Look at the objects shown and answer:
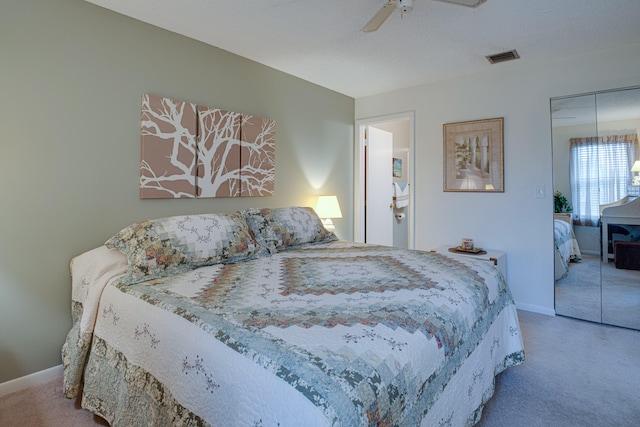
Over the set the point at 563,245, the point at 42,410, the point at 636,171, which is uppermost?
the point at 636,171

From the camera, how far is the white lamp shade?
3756 mm

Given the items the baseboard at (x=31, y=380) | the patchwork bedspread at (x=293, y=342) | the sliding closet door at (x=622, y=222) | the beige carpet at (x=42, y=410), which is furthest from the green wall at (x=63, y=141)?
the sliding closet door at (x=622, y=222)

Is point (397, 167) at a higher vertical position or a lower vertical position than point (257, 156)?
higher

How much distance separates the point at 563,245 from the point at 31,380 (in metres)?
4.11

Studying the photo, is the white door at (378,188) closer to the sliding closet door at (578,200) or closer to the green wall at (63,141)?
the sliding closet door at (578,200)

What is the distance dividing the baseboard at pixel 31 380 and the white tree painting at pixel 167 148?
120 cm

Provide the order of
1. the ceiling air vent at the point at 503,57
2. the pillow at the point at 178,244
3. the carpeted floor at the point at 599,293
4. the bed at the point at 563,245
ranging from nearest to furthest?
1. the pillow at the point at 178,244
2. the carpeted floor at the point at 599,293
3. the ceiling air vent at the point at 503,57
4. the bed at the point at 563,245

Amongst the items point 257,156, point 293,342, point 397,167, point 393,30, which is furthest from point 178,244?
point 397,167

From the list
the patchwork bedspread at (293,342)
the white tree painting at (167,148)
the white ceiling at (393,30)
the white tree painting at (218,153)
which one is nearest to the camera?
the patchwork bedspread at (293,342)

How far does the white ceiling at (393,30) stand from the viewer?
224 centimetres

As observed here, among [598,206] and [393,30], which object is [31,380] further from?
[598,206]

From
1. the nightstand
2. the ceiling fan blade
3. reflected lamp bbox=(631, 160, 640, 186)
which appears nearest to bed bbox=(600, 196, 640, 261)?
reflected lamp bbox=(631, 160, 640, 186)

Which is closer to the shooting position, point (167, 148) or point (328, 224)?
point (167, 148)

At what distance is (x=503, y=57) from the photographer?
3068 mm
